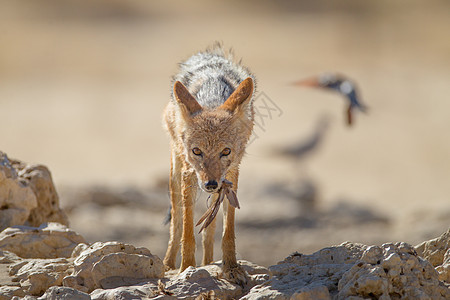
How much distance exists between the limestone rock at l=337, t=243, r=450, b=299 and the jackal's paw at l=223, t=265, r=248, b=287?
118cm

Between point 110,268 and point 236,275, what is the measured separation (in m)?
1.05

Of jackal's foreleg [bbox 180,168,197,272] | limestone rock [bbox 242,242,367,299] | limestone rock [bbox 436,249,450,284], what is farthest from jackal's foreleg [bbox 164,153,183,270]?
limestone rock [bbox 436,249,450,284]

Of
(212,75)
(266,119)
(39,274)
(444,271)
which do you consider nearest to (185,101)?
(212,75)

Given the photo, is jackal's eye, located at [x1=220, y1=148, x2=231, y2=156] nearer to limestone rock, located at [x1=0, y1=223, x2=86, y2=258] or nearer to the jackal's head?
the jackal's head

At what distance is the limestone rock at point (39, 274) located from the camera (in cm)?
544

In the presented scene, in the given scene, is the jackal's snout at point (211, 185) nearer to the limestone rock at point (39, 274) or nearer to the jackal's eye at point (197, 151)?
the jackal's eye at point (197, 151)

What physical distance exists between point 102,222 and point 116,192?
1954 millimetres

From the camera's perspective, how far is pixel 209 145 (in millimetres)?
5930

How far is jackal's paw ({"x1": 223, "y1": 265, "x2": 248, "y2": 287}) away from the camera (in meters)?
5.66

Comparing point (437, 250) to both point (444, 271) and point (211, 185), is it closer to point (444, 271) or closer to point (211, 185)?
point (444, 271)

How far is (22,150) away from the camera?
80.3ft

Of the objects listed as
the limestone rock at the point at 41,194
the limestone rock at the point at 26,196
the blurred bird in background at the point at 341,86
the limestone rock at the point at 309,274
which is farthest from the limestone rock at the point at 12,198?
the blurred bird in background at the point at 341,86

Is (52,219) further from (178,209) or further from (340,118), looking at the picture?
(340,118)

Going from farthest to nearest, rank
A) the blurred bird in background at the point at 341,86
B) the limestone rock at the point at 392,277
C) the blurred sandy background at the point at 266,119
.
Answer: the blurred sandy background at the point at 266,119 → the blurred bird in background at the point at 341,86 → the limestone rock at the point at 392,277
